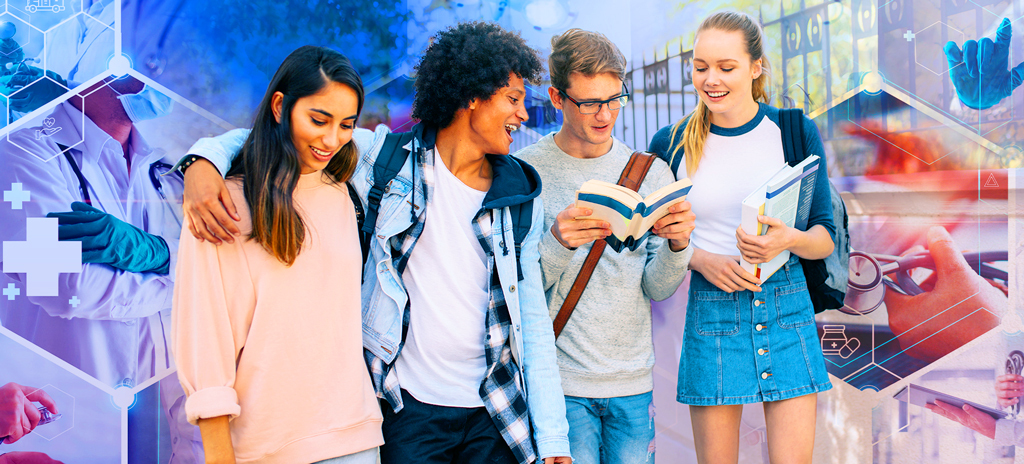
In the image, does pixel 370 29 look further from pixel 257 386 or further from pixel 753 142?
pixel 257 386

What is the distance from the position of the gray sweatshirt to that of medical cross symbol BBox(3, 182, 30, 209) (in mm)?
1899

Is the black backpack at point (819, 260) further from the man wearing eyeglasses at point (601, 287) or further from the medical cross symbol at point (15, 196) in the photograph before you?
the medical cross symbol at point (15, 196)

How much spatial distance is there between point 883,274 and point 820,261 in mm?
1065

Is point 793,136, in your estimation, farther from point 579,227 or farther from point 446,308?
point 446,308

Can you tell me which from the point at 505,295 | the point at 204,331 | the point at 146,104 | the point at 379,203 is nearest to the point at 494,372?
the point at 505,295

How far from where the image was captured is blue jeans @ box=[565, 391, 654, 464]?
71.7 inches

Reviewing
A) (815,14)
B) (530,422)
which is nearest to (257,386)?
(530,422)

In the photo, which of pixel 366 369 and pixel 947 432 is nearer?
pixel 366 369

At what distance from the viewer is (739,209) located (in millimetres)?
1891

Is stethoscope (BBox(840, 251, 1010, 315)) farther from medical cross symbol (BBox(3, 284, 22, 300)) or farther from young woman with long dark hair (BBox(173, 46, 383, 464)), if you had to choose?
medical cross symbol (BBox(3, 284, 22, 300))

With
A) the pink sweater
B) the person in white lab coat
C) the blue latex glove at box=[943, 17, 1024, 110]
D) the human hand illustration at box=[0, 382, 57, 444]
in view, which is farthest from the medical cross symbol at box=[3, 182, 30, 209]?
the blue latex glove at box=[943, 17, 1024, 110]

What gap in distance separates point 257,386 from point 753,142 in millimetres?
1485

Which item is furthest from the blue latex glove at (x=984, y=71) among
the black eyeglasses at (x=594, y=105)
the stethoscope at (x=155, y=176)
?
the stethoscope at (x=155, y=176)

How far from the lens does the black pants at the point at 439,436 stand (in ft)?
4.99
